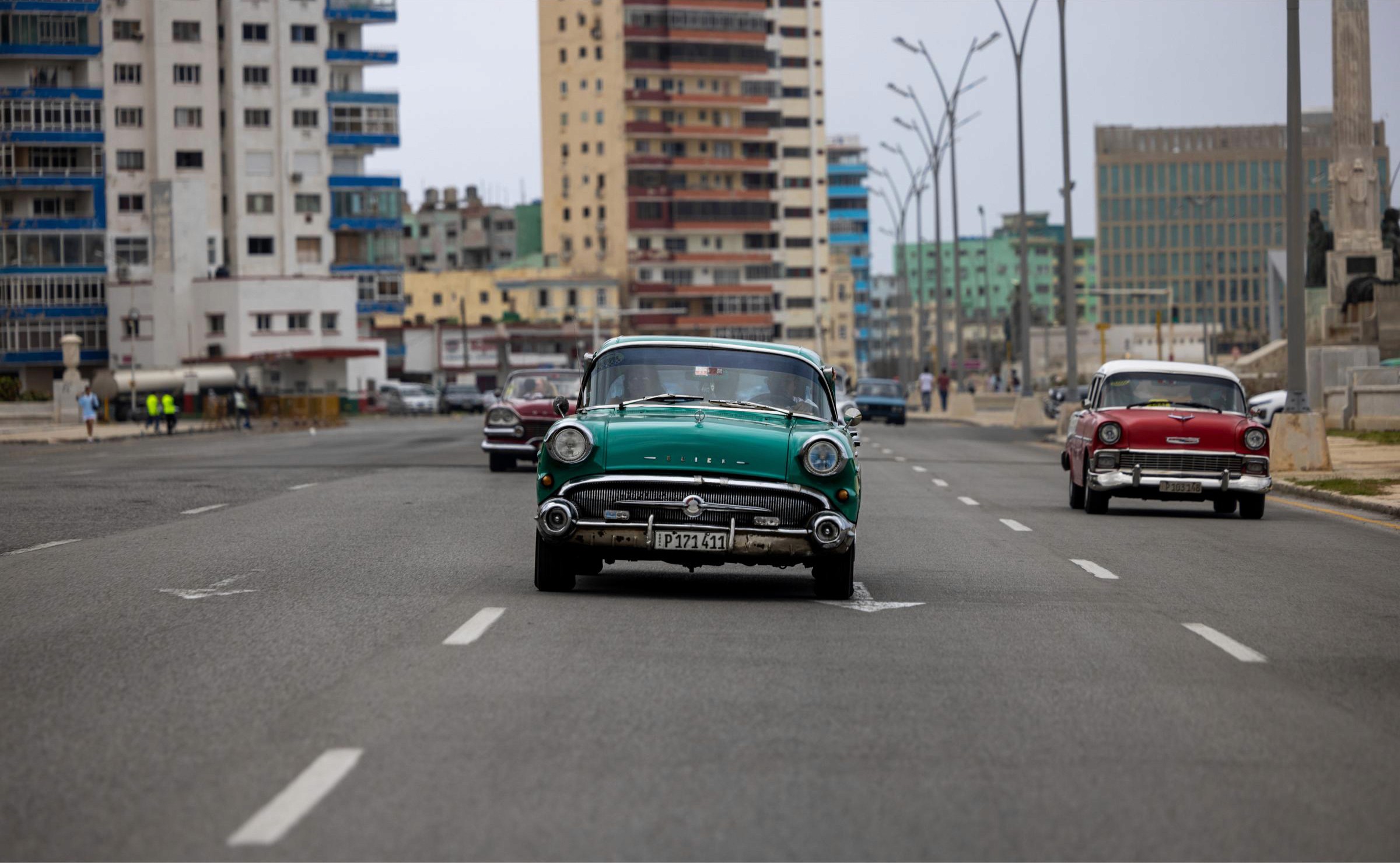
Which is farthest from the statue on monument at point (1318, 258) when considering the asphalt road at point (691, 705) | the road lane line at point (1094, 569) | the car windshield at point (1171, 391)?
the road lane line at point (1094, 569)

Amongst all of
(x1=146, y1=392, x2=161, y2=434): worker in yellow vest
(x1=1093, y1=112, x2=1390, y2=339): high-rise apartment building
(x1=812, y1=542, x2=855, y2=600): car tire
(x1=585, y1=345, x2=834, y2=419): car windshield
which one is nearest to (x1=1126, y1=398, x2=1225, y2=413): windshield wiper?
(x1=585, y1=345, x2=834, y2=419): car windshield

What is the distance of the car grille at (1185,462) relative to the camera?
20312mm

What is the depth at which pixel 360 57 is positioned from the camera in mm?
114375

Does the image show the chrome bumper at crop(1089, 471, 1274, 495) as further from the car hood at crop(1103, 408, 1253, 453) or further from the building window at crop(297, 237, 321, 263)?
the building window at crop(297, 237, 321, 263)

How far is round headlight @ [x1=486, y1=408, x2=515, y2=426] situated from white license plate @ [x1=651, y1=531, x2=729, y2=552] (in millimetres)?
16897

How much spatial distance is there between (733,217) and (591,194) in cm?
1133

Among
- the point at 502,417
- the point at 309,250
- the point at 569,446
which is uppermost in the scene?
the point at 309,250

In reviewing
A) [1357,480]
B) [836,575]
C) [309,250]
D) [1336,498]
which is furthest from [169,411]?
[836,575]

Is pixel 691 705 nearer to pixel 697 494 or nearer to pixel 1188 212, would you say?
pixel 697 494

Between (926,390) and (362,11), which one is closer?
(926,390)

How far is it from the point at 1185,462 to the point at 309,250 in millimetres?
98865

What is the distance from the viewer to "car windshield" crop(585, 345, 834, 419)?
1295 centimetres

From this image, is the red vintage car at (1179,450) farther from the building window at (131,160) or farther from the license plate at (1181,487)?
the building window at (131,160)

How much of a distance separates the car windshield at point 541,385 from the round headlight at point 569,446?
16964 mm
